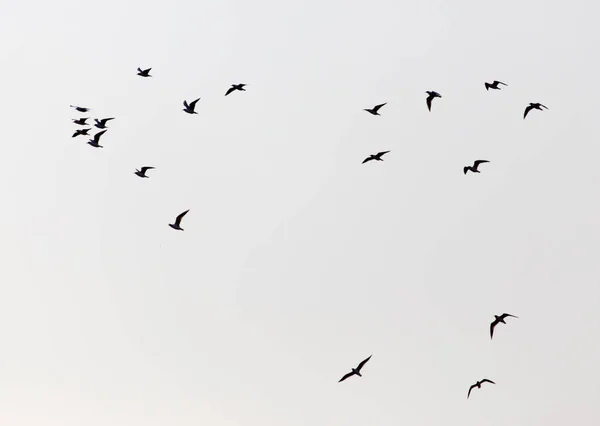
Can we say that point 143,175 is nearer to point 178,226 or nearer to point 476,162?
point 178,226

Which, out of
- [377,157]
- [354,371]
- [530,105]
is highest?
[530,105]

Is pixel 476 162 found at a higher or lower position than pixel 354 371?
higher

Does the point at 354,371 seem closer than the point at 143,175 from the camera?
Yes

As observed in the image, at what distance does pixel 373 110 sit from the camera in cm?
11506

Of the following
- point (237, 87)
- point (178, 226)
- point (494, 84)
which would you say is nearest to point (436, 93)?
point (494, 84)

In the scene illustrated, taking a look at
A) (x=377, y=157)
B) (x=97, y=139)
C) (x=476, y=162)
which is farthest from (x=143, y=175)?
(x=476, y=162)

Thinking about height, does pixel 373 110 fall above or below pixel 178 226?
above

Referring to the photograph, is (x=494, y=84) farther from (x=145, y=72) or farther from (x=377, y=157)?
(x=145, y=72)

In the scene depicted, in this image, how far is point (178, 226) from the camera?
4345 inches

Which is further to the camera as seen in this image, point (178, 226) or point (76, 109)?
point (76, 109)

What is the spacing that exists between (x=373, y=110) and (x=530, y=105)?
12.7m

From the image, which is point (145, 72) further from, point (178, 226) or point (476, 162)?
point (476, 162)

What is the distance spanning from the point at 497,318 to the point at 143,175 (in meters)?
30.7

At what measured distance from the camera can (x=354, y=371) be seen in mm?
108250
